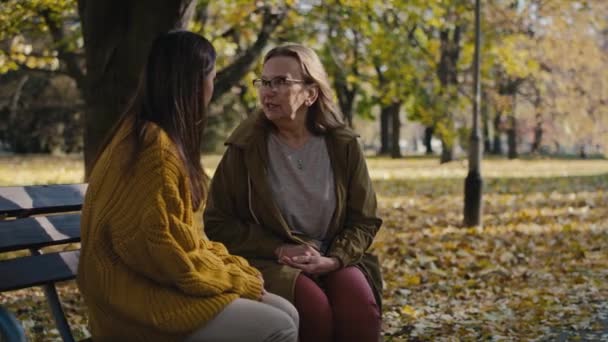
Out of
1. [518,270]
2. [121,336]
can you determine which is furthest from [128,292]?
[518,270]

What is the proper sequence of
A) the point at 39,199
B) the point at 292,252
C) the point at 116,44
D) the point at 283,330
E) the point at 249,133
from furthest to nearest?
the point at 116,44, the point at 249,133, the point at 292,252, the point at 39,199, the point at 283,330

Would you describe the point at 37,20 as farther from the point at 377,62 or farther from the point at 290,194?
the point at 290,194

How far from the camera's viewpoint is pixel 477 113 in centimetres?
1170

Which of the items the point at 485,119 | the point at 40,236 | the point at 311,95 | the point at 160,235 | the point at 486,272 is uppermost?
the point at 311,95

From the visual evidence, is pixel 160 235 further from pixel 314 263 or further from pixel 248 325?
pixel 314 263

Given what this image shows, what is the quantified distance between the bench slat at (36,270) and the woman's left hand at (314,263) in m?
0.90

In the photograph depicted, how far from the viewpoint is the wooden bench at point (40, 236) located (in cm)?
322

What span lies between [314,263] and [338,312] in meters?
0.23

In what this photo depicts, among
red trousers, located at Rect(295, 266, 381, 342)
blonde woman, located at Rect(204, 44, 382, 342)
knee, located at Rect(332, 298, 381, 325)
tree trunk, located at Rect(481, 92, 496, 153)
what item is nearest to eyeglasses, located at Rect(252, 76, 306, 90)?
blonde woman, located at Rect(204, 44, 382, 342)

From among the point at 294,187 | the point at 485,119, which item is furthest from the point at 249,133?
the point at 485,119

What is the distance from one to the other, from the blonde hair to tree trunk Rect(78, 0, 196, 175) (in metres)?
3.39

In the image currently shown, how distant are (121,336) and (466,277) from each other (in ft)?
18.7

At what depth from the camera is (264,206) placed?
3.67 m

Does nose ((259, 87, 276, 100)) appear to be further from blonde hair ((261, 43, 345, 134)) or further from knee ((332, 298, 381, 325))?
knee ((332, 298, 381, 325))
